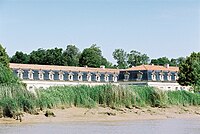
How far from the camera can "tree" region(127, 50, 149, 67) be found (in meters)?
119

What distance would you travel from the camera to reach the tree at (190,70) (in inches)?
2530

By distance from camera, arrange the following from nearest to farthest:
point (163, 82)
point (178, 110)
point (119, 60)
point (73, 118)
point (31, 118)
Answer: point (31, 118), point (73, 118), point (178, 110), point (163, 82), point (119, 60)

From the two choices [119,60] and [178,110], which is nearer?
[178,110]

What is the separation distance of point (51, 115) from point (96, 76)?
6639 cm

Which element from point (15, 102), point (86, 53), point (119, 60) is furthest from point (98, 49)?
point (15, 102)

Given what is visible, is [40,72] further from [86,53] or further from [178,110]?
[178,110]

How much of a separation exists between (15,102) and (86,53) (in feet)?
265

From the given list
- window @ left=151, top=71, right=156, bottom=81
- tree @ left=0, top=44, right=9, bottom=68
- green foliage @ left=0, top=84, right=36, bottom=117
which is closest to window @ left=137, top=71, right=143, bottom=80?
window @ left=151, top=71, right=156, bottom=81

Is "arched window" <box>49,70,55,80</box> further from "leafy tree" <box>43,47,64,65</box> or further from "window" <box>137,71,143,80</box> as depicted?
"leafy tree" <box>43,47,64,65</box>

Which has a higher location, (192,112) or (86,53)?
(86,53)

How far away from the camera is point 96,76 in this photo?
8956 cm

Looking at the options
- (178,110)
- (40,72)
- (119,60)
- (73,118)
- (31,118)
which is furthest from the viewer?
(119,60)

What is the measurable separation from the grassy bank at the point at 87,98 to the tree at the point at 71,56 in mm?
76385

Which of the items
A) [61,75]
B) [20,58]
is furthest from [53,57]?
[61,75]
